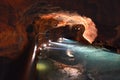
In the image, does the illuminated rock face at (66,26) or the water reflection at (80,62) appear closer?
the water reflection at (80,62)

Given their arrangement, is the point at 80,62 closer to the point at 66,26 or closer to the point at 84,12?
the point at 84,12

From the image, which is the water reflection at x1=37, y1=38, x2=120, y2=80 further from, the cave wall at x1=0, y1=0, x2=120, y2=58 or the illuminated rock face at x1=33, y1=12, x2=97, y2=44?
the cave wall at x1=0, y1=0, x2=120, y2=58

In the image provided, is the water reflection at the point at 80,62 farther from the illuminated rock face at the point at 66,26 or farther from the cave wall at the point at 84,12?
the cave wall at the point at 84,12

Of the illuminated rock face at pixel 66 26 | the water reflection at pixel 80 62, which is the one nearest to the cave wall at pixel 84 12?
the illuminated rock face at pixel 66 26

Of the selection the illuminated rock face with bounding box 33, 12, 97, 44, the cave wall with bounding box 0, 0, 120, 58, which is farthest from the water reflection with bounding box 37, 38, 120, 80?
the cave wall with bounding box 0, 0, 120, 58

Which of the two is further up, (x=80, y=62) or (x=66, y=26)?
(x=66, y=26)

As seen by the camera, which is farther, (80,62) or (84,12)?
(80,62)

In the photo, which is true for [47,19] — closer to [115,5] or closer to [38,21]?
[38,21]

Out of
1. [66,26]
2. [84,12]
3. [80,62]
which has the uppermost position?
[84,12]

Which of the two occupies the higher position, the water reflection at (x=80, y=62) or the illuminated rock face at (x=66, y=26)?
the illuminated rock face at (x=66, y=26)

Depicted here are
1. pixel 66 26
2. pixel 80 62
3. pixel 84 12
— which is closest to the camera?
pixel 84 12

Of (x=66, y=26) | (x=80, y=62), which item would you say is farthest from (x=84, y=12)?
(x=66, y=26)

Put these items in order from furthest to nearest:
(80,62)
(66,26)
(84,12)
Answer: (66,26) → (80,62) → (84,12)

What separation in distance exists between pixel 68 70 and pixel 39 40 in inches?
36.9
